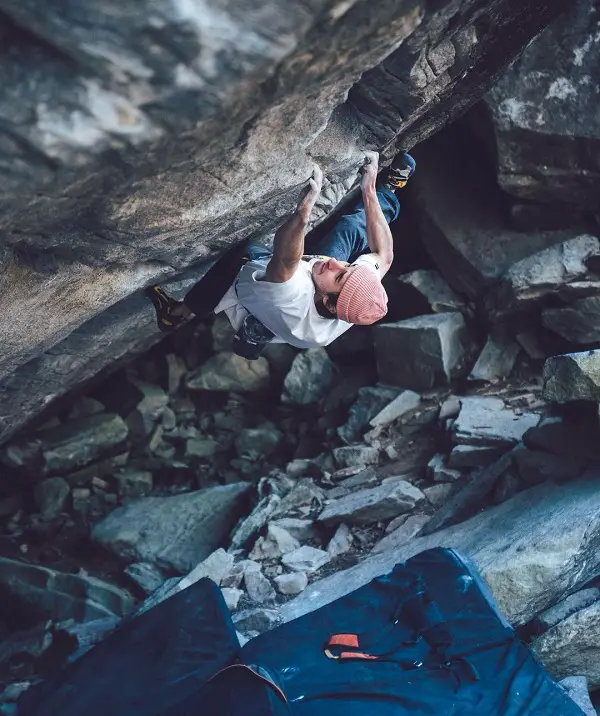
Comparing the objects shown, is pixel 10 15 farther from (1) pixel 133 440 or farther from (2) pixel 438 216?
(1) pixel 133 440

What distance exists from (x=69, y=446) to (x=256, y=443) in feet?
6.82

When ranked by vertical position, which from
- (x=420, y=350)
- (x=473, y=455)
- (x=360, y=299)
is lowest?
(x=473, y=455)

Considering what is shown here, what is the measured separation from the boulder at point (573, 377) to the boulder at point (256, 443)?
3960mm

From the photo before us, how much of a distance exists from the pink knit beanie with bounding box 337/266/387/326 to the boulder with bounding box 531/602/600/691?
2.31 m

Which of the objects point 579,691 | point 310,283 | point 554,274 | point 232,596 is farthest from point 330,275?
point 554,274

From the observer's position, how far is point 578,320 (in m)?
7.11

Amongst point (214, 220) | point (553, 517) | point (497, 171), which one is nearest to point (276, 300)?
point (214, 220)

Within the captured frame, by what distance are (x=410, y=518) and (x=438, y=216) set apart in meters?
3.57

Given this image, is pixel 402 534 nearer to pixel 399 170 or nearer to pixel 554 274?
pixel 399 170

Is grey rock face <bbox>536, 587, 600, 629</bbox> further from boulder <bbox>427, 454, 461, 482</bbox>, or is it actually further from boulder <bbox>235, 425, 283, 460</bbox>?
boulder <bbox>235, 425, 283, 460</bbox>

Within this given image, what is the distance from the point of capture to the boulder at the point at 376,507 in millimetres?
5969

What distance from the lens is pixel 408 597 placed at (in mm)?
4320

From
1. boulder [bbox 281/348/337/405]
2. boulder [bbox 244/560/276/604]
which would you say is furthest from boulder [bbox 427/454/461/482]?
boulder [bbox 281/348/337/405]

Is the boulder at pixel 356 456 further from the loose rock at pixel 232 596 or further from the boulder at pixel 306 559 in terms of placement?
the loose rock at pixel 232 596
